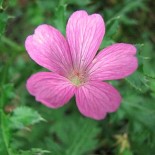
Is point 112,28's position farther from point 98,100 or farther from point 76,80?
point 98,100

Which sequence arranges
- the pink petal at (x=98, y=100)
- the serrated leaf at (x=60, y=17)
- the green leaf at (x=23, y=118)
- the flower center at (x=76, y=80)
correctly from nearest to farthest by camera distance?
1. the pink petal at (x=98, y=100)
2. the flower center at (x=76, y=80)
3. the green leaf at (x=23, y=118)
4. the serrated leaf at (x=60, y=17)

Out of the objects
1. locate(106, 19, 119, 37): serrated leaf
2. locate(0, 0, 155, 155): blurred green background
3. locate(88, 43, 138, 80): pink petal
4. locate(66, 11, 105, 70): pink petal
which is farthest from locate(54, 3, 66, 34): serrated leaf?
locate(88, 43, 138, 80): pink petal

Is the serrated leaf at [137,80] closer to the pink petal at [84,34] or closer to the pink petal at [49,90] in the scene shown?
the pink petal at [84,34]

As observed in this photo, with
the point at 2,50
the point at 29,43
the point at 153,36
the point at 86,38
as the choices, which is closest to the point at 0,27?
the point at 29,43

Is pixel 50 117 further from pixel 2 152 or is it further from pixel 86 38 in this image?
pixel 86 38

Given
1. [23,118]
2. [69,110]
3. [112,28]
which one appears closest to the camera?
[23,118]

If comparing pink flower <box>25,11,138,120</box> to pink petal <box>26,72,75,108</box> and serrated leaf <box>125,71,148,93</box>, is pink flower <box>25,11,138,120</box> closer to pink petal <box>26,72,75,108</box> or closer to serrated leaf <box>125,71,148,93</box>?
pink petal <box>26,72,75,108</box>

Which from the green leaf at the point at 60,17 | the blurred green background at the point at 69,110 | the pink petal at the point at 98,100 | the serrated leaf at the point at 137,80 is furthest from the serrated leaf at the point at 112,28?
the pink petal at the point at 98,100

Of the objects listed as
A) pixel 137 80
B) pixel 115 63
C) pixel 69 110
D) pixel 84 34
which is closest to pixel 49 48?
pixel 84 34
